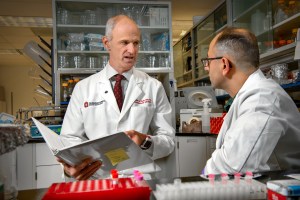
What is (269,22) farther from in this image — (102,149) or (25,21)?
(25,21)

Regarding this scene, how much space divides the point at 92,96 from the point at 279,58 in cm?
211

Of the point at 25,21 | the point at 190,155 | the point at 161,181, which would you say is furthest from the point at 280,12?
the point at 25,21

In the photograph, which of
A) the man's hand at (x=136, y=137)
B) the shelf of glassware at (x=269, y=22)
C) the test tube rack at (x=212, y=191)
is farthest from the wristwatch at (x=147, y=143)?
the shelf of glassware at (x=269, y=22)

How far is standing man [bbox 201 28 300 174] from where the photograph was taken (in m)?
0.97

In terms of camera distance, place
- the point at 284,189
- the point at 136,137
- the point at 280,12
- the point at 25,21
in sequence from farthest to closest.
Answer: the point at 25,21 < the point at 280,12 < the point at 136,137 < the point at 284,189

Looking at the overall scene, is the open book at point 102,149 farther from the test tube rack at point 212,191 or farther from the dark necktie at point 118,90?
the dark necktie at point 118,90

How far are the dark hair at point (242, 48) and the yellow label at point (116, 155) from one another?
0.65 metres

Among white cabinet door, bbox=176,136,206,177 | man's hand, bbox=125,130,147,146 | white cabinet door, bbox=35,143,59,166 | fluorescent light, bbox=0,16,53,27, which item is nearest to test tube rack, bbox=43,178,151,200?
man's hand, bbox=125,130,147,146

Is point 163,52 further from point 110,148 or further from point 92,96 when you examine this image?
point 110,148

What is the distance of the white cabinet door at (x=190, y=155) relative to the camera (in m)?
3.15

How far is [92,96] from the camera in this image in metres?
1.70

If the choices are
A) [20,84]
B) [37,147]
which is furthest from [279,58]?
[20,84]

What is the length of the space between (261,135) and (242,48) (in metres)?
0.48

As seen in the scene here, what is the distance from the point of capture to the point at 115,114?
1.66 meters
